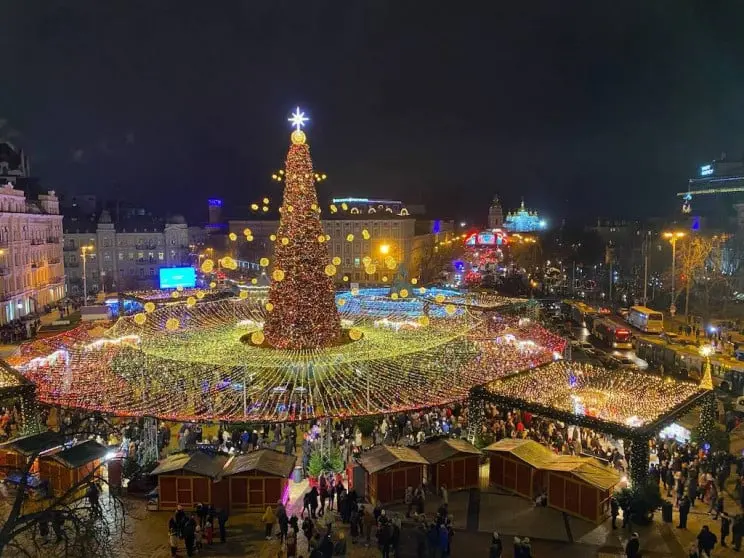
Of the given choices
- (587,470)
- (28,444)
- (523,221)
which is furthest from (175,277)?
(523,221)

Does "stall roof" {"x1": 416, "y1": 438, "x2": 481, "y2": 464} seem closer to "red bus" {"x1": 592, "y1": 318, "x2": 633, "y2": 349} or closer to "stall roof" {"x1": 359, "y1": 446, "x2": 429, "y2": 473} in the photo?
"stall roof" {"x1": 359, "y1": 446, "x2": 429, "y2": 473}

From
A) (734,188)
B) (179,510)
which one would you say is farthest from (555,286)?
(179,510)

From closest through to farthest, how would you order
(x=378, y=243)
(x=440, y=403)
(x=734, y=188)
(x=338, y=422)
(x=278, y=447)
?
(x=440, y=403), (x=278, y=447), (x=338, y=422), (x=378, y=243), (x=734, y=188)

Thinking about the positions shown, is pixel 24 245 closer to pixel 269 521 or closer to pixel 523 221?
pixel 269 521

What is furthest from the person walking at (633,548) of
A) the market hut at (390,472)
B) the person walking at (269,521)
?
the person walking at (269,521)

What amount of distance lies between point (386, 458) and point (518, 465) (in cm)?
382

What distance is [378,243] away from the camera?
259 ft

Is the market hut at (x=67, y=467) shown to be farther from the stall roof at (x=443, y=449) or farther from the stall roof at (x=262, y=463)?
the stall roof at (x=443, y=449)

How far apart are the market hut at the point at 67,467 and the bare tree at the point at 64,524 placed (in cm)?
52

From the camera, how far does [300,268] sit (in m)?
23.1

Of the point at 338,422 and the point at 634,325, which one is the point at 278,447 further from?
the point at 634,325

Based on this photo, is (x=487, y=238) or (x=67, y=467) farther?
(x=487, y=238)

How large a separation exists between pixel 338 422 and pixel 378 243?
57.3 metres

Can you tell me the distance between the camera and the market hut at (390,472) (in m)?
16.3
